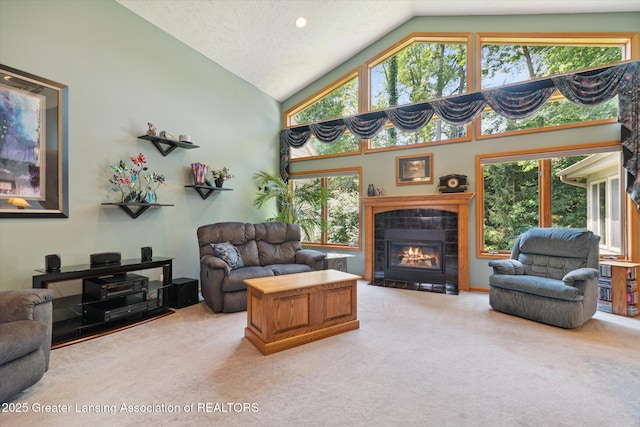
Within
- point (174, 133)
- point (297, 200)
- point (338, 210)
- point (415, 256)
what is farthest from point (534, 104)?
point (174, 133)

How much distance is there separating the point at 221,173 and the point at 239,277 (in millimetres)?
1910

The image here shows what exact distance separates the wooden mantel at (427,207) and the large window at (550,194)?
245 millimetres

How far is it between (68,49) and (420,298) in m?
5.21

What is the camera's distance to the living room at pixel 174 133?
2744 mm

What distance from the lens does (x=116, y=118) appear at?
3477 mm

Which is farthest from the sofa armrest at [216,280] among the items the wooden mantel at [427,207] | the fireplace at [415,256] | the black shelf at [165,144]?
the fireplace at [415,256]

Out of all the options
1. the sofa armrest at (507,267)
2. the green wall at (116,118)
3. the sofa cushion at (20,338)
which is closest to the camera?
the sofa cushion at (20,338)

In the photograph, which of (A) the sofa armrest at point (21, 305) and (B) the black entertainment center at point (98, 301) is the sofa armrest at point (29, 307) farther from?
(B) the black entertainment center at point (98, 301)

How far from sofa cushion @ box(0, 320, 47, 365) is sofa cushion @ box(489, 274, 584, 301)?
432cm

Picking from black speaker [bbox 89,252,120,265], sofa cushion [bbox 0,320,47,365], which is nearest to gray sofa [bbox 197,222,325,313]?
black speaker [bbox 89,252,120,265]

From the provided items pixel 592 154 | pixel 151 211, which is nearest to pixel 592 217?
pixel 592 154

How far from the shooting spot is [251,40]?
4336mm

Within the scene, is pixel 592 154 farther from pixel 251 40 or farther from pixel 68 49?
pixel 68 49

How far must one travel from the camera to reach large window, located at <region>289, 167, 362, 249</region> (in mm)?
5590
